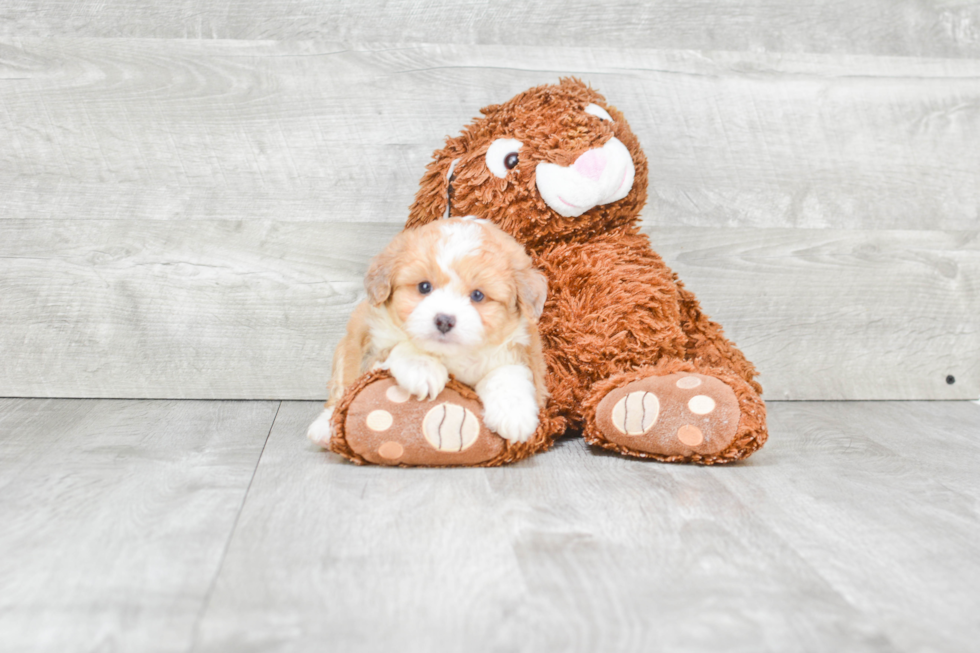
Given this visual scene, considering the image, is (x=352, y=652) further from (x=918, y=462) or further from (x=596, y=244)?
(x=918, y=462)

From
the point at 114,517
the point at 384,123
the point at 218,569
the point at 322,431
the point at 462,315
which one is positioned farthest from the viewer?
the point at 384,123

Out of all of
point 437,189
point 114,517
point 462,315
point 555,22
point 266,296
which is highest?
point 555,22

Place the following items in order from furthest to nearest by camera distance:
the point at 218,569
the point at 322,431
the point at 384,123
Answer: the point at 384,123 < the point at 322,431 < the point at 218,569

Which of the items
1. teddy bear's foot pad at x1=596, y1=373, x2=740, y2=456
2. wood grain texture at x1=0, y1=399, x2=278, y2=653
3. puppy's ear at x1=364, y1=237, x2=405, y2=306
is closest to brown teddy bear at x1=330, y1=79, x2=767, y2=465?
teddy bear's foot pad at x1=596, y1=373, x2=740, y2=456

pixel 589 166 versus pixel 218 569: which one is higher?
pixel 589 166

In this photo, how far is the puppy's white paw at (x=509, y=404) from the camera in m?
0.98

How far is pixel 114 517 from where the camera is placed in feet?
2.71

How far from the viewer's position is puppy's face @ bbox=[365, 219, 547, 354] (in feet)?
3.09

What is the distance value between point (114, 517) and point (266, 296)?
648mm

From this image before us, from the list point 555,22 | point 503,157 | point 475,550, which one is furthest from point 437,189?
point 475,550

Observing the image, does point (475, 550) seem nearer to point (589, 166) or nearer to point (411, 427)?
point (411, 427)

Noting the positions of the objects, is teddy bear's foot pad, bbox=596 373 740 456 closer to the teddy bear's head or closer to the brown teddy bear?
the brown teddy bear

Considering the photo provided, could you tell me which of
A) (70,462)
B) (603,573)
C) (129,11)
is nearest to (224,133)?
(129,11)

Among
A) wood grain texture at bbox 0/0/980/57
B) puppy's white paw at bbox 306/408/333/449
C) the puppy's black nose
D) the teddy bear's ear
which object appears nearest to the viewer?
the puppy's black nose
